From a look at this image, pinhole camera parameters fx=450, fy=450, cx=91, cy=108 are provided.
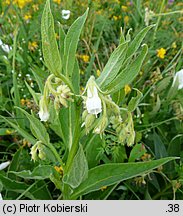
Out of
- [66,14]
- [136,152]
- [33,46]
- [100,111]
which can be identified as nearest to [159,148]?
[136,152]

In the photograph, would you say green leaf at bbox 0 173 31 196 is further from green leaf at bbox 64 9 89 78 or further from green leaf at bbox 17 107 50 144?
green leaf at bbox 64 9 89 78

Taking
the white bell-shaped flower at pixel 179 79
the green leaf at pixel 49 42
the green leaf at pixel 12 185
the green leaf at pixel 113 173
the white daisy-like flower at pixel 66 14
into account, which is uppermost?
the white daisy-like flower at pixel 66 14

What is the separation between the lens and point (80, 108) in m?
0.89

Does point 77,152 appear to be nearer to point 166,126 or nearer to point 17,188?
point 17,188

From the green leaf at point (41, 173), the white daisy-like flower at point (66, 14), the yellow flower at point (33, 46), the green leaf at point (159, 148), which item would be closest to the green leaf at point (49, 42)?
the green leaf at point (41, 173)

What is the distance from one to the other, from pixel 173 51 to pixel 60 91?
3.67 feet

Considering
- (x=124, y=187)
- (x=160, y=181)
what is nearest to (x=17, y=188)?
(x=124, y=187)

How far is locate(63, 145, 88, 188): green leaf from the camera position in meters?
0.91

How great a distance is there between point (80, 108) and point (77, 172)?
15cm

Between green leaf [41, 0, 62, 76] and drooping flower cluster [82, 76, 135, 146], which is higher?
green leaf [41, 0, 62, 76]

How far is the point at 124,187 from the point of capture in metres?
1.23

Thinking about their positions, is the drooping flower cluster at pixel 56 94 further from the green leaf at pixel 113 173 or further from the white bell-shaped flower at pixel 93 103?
the green leaf at pixel 113 173

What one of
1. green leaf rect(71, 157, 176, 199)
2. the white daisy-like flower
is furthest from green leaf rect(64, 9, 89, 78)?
the white daisy-like flower

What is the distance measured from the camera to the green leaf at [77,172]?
36.0 inches
